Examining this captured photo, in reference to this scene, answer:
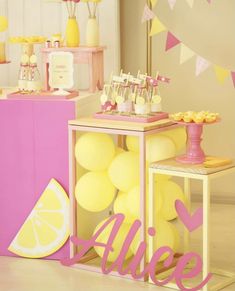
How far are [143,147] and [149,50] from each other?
1463mm

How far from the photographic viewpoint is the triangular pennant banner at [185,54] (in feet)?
13.8

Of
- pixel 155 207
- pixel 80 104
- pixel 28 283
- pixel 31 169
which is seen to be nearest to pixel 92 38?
pixel 80 104

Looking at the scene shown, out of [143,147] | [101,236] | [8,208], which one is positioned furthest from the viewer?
[8,208]

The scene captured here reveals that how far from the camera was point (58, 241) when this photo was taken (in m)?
3.68

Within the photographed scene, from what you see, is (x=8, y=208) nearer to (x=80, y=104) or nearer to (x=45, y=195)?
(x=45, y=195)

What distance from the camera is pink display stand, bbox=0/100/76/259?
3.63 meters

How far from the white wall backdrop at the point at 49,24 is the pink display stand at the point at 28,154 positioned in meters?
0.70

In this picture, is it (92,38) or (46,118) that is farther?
(92,38)

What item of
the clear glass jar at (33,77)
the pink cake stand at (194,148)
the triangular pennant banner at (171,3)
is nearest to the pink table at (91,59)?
the clear glass jar at (33,77)

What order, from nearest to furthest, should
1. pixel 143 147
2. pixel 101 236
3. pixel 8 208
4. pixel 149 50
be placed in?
pixel 143 147
pixel 101 236
pixel 8 208
pixel 149 50

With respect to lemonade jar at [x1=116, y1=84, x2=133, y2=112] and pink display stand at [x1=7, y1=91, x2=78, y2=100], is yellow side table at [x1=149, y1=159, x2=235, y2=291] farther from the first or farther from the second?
pink display stand at [x1=7, y1=91, x2=78, y2=100]

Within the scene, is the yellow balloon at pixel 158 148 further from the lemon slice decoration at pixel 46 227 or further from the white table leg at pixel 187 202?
the lemon slice decoration at pixel 46 227

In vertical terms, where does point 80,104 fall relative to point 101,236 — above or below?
above

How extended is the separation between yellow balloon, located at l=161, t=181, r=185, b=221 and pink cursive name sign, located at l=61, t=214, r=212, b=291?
0.60 feet
